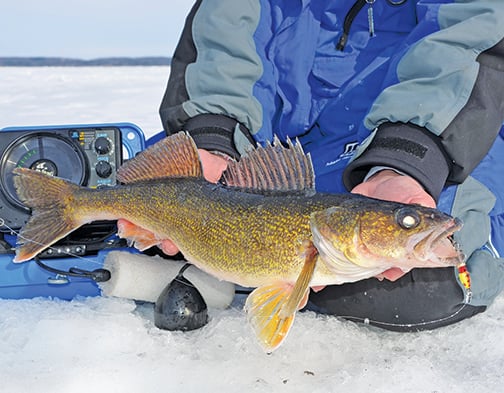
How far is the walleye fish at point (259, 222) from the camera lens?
1.50 metres

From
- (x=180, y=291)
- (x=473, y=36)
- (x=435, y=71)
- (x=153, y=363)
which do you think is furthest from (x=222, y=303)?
(x=473, y=36)

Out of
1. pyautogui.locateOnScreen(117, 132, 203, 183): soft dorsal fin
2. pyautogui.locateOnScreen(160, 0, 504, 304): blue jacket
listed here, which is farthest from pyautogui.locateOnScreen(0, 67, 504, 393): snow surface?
pyautogui.locateOnScreen(117, 132, 203, 183): soft dorsal fin

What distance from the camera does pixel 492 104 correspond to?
1987mm

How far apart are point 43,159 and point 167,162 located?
724 mm

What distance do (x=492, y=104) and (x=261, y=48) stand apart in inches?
39.8

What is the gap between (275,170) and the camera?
5.80ft

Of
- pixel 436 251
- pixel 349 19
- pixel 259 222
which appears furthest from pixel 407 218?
pixel 349 19

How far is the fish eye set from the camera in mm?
1455

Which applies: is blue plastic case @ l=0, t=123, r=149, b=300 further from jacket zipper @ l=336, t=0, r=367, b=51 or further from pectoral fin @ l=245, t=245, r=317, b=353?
jacket zipper @ l=336, t=0, r=367, b=51

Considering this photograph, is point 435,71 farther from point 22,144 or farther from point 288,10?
point 22,144

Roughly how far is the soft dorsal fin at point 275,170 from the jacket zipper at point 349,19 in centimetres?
93

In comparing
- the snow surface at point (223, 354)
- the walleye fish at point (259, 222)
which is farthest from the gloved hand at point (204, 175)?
the snow surface at point (223, 354)

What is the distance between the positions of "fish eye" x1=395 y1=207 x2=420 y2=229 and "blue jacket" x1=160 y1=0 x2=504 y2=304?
45 centimetres

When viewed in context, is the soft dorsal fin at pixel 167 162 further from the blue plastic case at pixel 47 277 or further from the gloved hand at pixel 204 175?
the blue plastic case at pixel 47 277
